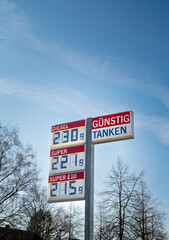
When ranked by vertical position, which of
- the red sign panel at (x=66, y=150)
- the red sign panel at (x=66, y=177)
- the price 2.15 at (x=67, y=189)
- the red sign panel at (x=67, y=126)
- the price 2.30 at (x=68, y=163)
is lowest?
the price 2.15 at (x=67, y=189)

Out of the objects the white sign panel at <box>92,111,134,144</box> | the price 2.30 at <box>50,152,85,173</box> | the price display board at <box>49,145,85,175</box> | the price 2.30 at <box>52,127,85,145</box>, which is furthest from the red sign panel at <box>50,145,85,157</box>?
the white sign panel at <box>92,111,134,144</box>

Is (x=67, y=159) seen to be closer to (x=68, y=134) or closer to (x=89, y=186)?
(x=68, y=134)

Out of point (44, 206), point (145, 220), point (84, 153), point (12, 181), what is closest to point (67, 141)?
point (84, 153)

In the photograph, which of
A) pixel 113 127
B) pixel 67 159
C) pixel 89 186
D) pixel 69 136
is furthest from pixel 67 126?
pixel 89 186

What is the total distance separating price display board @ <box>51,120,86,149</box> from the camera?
16.3 meters

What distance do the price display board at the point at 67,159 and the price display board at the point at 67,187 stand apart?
0.31 meters

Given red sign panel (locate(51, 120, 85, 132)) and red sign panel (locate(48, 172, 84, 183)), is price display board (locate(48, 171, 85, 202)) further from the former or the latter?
red sign panel (locate(51, 120, 85, 132))

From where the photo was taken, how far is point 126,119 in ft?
50.2

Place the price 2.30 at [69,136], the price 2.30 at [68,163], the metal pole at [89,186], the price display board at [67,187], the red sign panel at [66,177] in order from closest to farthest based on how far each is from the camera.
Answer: the metal pole at [89,186]
the price display board at [67,187]
the red sign panel at [66,177]
the price 2.30 at [68,163]
the price 2.30 at [69,136]

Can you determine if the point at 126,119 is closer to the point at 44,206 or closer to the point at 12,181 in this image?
the point at 12,181

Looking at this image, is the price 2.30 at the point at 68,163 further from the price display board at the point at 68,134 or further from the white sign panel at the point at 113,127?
the white sign panel at the point at 113,127

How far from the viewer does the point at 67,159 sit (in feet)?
52.7

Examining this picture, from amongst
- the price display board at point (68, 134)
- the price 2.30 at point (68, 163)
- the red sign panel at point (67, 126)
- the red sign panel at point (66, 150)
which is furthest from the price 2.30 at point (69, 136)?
the price 2.30 at point (68, 163)

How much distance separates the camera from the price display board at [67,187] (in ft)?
49.4
